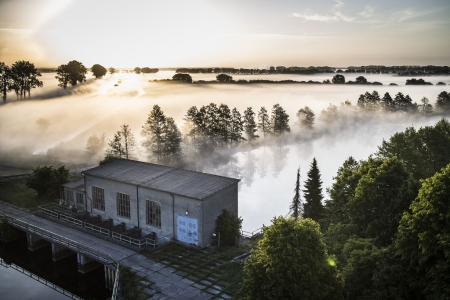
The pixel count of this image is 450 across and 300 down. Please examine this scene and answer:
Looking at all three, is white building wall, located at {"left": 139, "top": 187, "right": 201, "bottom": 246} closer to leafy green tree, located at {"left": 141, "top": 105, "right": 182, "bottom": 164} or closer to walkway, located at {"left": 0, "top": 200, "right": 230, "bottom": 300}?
walkway, located at {"left": 0, "top": 200, "right": 230, "bottom": 300}

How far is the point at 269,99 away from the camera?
132750 millimetres

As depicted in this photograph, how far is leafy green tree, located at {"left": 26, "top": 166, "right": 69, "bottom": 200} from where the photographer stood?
163 feet

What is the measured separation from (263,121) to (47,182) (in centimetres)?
6000

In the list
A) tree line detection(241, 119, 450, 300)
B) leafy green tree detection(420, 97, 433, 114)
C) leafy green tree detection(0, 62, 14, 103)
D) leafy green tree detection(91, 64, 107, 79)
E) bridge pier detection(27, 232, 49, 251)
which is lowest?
bridge pier detection(27, 232, 49, 251)

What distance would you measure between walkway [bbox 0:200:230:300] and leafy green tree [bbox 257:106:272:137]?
6655 centimetres

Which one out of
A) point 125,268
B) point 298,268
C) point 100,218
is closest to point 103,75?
point 100,218

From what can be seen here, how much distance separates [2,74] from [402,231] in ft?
348

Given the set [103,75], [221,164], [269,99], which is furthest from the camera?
[269,99]

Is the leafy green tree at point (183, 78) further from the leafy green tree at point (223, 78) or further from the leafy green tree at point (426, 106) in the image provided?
the leafy green tree at point (426, 106)

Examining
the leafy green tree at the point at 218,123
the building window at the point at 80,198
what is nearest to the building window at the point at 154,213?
the building window at the point at 80,198

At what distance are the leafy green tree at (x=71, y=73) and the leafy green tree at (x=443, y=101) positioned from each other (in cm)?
10368

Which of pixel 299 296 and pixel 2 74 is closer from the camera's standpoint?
pixel 299 296

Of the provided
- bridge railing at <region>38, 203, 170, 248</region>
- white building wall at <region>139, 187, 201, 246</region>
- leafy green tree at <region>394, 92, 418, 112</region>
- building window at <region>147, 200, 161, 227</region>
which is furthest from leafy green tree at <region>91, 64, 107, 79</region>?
building window at <region>147, 200, 161, 227</region>

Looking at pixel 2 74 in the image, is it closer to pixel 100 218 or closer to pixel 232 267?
pixel 100 218
